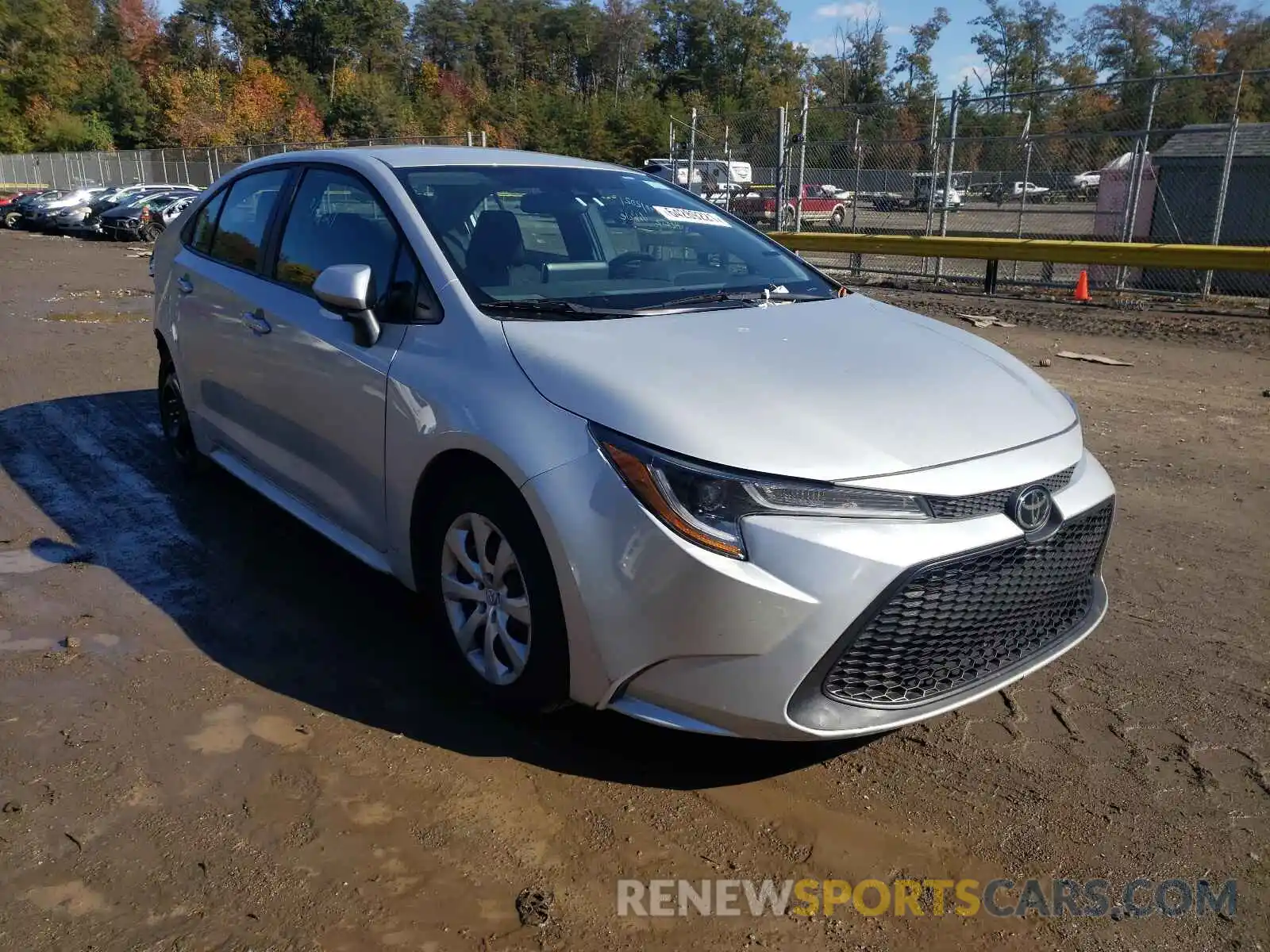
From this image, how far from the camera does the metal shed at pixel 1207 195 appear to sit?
556 inches

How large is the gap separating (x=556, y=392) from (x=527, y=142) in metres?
43.5

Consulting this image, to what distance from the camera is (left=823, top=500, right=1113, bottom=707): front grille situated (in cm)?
266

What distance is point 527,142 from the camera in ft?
144

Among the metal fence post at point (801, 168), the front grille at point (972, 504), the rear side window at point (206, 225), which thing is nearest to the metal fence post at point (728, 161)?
the metal fence post at point (801, 168)

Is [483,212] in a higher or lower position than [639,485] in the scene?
higher

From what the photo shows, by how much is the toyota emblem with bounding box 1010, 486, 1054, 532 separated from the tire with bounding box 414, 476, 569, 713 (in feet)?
4.09

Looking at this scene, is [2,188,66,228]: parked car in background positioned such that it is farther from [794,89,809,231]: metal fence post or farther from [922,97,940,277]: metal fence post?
[922,97,940,277]: metal fence post

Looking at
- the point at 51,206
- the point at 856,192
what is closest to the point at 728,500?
the point at 856,192

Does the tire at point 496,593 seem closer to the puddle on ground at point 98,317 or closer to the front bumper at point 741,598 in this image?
the front bumper at point 741,598

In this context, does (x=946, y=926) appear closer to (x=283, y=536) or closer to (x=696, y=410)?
(x=696, y=410)

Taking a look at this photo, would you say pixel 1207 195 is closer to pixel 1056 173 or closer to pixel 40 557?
pixel 1056 173

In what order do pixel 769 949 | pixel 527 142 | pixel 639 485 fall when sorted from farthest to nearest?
pixel 527 142 < pixel 639 485 < pixel 769 949

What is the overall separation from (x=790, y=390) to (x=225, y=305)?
2.91 metres

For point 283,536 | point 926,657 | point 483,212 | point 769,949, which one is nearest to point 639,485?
point 926,657
